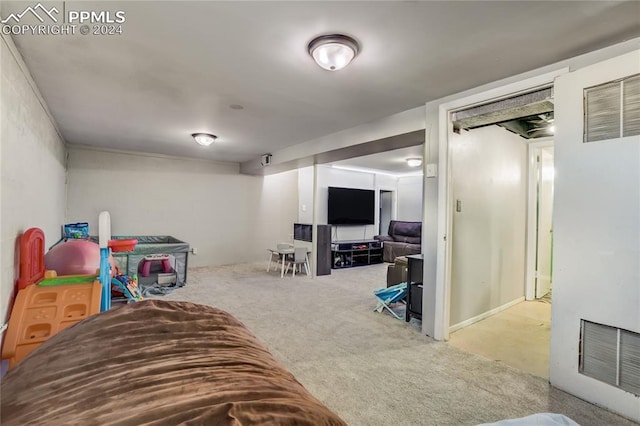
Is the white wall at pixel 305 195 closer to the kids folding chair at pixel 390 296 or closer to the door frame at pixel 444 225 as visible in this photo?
the kids folding chair at pixel 390 296

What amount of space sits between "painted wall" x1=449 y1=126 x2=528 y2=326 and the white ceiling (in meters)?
0.95

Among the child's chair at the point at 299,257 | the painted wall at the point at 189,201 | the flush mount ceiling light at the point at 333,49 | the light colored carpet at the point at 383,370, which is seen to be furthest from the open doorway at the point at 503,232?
the painted wall at the point at 189,201

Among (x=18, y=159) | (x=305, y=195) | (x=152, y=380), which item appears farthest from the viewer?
(x=305, y=195)

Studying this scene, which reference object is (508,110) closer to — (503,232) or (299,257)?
(503,232)

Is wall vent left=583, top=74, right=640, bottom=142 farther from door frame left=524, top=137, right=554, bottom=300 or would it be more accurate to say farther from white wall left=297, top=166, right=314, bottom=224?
white wall left=297, top=166, right=314, bottom=224

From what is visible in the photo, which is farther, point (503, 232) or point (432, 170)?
point (503, 232)

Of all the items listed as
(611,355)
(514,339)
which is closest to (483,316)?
(514,339)

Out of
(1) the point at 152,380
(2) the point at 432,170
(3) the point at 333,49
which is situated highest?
(3) the point at 333,49

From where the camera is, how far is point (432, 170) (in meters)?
2.94

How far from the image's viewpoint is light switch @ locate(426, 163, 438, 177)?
9.56 ft

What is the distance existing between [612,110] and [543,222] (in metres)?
2.98

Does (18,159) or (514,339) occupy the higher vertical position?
(18,159)

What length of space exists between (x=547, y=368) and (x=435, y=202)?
1.61 meters

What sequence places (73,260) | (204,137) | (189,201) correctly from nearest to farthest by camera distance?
(73,260)
(204,137)
(189,201)
